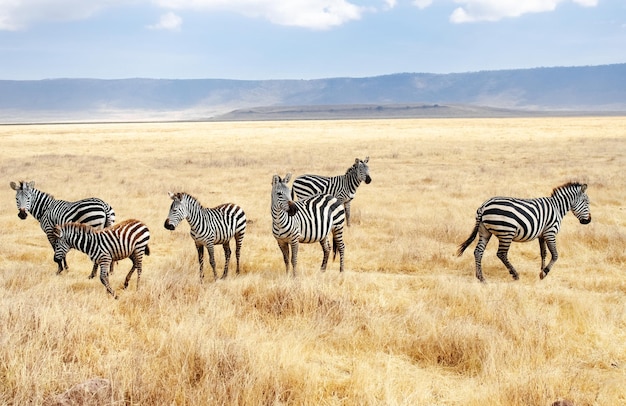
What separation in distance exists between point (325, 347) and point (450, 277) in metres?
3.76

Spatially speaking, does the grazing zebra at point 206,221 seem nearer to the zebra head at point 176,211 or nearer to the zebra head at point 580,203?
the zebra head at point 176,211

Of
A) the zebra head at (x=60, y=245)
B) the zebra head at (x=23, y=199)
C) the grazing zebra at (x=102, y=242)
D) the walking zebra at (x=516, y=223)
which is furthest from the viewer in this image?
the zebra head at (x=23, y=199)

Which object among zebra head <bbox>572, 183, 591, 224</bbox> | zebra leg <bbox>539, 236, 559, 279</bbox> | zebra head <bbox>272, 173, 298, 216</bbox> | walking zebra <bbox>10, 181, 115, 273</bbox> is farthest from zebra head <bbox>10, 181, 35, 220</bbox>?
zebra head <bbox>572, 183, 591, 224</bbox>

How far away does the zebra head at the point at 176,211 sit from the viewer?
7812 mm

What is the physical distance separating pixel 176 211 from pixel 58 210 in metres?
3.00

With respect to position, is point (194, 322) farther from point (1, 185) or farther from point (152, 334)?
point (1, 185)

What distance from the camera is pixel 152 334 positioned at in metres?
5.68

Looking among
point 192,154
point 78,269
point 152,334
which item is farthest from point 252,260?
point 192,154

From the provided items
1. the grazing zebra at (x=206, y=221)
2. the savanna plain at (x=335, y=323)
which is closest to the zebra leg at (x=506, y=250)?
the savanna plain at (x=335, y=323)

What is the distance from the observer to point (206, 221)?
334 inches

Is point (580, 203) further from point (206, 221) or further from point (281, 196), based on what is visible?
point (206, 221)

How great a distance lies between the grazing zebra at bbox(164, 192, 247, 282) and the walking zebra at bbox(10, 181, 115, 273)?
6.58 feet

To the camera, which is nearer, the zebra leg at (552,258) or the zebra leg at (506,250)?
the zebra leg at (506,250)

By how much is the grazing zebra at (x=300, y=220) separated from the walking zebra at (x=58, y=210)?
318 cm
